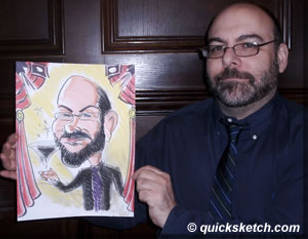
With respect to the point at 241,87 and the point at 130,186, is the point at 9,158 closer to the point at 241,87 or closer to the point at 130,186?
the point at 130,186

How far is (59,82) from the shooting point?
708 mm

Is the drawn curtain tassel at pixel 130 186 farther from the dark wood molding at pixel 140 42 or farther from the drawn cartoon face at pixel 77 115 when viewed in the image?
the dark wood molding at pixel 140 42

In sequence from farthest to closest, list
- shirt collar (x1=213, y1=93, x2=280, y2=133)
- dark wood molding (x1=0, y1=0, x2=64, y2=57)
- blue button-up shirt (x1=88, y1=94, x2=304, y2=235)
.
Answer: dark wood molding (x1=0, y1=0, x2=64, y2=57) → shirt collar (x1=213, y1=93, x2=280, y2=133) → blue button-up shirt (x1=88, y1=94, x2=304, y2=235)

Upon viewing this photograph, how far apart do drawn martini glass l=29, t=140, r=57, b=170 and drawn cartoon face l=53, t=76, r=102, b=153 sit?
22mm

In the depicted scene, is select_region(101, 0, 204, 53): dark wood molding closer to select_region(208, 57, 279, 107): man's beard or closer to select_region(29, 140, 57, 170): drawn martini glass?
select_region(208, 57, 279, 107): man's beard

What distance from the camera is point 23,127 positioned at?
70 centimetres

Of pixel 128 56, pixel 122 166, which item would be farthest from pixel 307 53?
pixel 122 166

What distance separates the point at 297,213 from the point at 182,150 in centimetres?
31

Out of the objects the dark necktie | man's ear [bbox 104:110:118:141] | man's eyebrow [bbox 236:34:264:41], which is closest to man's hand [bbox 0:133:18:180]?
man's ear [bbox 104:110:118:141]

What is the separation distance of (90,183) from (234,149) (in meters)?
0.35

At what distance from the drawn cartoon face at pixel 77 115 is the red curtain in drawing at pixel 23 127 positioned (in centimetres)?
6

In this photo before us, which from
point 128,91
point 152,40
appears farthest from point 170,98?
point 128,91

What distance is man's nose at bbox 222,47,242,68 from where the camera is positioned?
764 mm

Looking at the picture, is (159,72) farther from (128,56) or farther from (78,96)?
(78,96)
